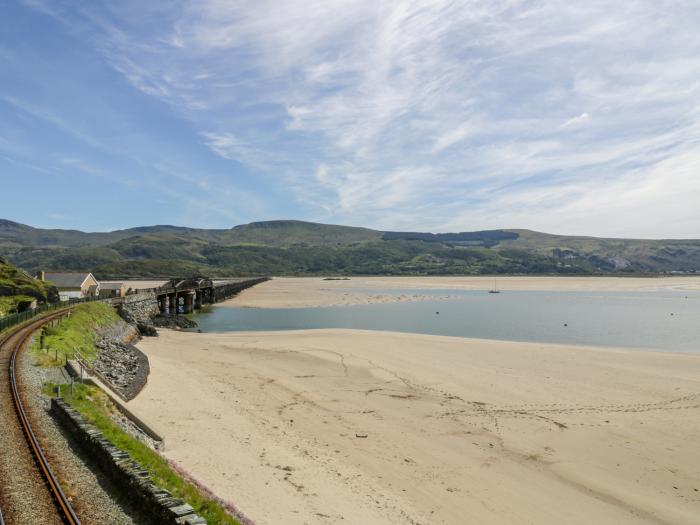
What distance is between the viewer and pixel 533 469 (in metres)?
14.5

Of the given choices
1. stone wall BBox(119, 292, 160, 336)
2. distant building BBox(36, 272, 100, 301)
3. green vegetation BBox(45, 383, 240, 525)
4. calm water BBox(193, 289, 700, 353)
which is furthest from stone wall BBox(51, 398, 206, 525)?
distant building BBox(36, 272, 100, 301)

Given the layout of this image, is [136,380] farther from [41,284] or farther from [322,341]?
[41,284]

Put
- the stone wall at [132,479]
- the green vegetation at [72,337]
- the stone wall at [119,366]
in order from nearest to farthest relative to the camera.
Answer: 1. the stone wall at [132,479]
2. the stone wall at [119,366]
3. the green vegetation at [72,337]

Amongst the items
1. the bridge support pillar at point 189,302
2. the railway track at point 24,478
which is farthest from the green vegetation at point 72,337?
the bridge support pillar at point 189,302

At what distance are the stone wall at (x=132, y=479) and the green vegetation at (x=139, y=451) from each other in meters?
0.35

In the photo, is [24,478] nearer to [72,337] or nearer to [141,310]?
[72,337]

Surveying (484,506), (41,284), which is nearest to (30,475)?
(484,506)

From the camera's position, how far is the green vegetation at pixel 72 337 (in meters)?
21.8

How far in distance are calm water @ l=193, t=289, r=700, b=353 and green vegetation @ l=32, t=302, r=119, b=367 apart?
44.6 feet

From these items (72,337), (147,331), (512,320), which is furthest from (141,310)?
(512,320)

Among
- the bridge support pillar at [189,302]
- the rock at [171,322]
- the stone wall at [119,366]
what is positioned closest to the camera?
the stone wall at [119,366]

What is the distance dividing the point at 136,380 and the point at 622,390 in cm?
2325

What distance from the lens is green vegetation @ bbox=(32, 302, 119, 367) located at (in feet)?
71.7

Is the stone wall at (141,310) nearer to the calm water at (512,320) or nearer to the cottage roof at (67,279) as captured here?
the calm water at (512,320)
